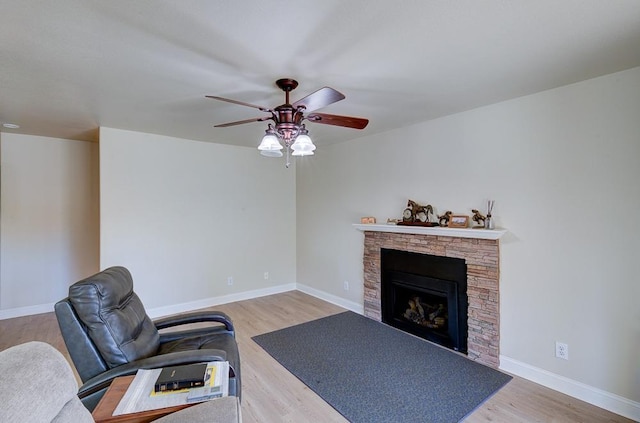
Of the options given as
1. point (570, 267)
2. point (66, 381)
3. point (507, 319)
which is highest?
point (570, 267)

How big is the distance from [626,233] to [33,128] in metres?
5.84

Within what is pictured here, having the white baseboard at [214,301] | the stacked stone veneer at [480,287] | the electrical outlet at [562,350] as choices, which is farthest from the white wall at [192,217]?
the electrical outlet at [562,350]

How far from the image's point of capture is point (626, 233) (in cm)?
221

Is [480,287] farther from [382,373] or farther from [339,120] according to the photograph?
[339,120]

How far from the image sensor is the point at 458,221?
313 centimetres

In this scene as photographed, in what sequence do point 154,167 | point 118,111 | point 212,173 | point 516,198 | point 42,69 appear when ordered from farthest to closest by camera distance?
point 212,173, point 154,167, point 118,111, point 516,198, point 42,69

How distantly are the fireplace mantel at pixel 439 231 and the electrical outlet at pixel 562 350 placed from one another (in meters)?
0.94

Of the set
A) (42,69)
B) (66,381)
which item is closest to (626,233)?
(66,381)

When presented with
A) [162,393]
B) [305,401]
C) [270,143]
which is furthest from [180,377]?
[270,143]

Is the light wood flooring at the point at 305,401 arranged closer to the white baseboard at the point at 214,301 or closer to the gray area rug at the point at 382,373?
the gray area rug at the point at 382,373

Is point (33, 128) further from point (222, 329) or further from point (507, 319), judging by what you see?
point (507, 319)

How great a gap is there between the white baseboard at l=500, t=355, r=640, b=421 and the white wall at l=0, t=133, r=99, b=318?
5.24m

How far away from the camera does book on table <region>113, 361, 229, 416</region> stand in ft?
4.50

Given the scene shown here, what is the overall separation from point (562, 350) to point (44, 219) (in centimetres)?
596
